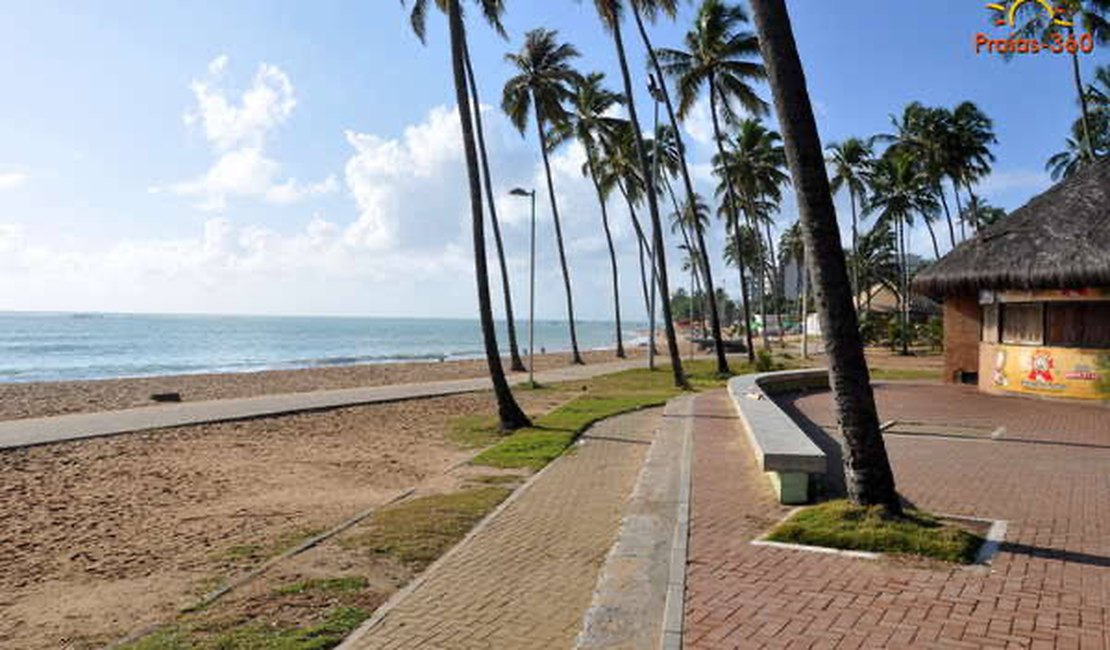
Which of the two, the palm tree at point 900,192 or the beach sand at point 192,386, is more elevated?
the palm tree at point 900,192

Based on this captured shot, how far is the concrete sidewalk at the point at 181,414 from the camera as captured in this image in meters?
14.2

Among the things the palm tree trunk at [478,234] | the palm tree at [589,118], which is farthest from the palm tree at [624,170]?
the palm tree trunk at [478,234]

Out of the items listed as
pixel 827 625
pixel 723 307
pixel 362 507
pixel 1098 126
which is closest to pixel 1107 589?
pixel 827 625

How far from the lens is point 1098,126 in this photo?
118 feet

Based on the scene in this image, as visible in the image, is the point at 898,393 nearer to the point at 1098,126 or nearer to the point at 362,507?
the point at 362,507

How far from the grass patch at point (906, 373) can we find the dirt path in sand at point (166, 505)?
15065 mm

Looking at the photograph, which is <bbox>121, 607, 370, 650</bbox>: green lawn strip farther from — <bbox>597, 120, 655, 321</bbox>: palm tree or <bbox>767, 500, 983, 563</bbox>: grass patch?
<bbox>597, 120, 655, 321</bbox>: palm tree

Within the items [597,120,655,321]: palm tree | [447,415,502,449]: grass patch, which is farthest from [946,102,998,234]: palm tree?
[447,415,502,449]: grass patch

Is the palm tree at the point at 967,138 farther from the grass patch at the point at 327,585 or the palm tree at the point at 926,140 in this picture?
the grass patch at the point at 327,585

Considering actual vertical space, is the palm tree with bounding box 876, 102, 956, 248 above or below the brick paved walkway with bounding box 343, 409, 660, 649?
above

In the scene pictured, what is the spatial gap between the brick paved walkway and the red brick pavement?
878mm

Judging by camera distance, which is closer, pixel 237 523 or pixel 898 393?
pixel 237 523

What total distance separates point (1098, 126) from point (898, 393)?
91.2 ft

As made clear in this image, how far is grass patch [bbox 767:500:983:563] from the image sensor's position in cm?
566
